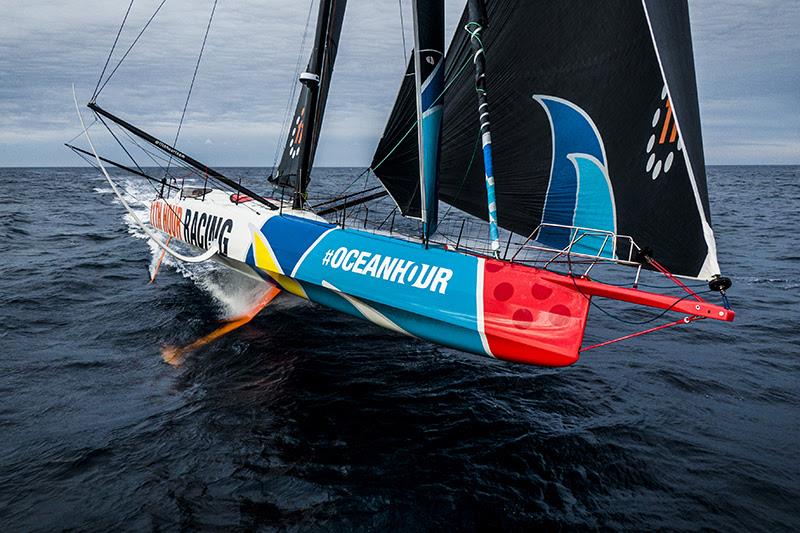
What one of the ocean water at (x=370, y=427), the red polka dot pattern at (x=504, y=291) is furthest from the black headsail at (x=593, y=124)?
the ocean water at (x=370, y=427)

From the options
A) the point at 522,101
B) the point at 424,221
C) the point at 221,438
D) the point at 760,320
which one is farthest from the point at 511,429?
the point at 760,320

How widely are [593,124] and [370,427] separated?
442 cm

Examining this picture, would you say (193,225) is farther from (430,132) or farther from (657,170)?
(657,170)

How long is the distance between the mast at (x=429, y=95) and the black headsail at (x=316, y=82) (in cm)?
353

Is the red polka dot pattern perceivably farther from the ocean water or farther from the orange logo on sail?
the orange logo on sail

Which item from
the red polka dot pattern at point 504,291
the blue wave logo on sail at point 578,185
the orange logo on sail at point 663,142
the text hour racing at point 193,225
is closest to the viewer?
the orange logo on sail at point 663,142

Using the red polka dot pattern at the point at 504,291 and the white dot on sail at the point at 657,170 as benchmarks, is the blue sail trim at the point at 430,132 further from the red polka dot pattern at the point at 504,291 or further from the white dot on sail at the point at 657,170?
the white dot on sail at the point at 657,170

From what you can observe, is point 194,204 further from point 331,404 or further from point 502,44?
point 502,44

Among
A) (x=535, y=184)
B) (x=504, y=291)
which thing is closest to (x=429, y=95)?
(x=535, y=184)

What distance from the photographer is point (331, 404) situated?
6.52 meters

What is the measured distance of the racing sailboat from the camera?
513 centimetres

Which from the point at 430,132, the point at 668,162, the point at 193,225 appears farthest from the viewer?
the point at 193,225

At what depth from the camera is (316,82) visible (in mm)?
9836

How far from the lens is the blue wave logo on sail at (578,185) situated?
229 inches
